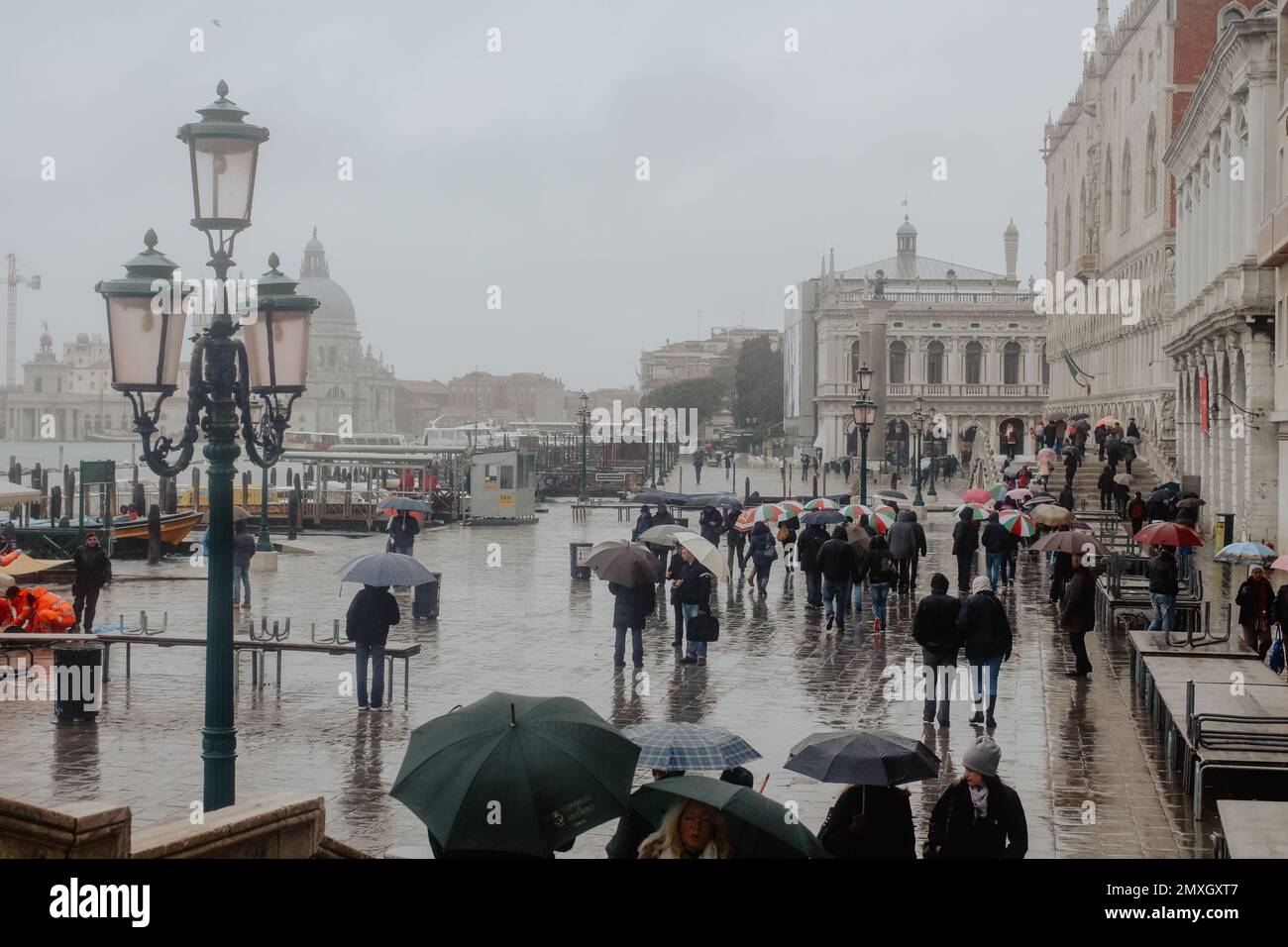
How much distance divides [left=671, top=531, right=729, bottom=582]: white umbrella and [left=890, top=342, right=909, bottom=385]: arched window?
75.9 m

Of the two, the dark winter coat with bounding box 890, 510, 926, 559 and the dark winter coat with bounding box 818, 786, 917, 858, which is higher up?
the dark winter coat with bounding box 890, 510, 926, 559

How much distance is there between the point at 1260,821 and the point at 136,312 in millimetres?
6788

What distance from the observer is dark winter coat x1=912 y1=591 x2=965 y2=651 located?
1354cm

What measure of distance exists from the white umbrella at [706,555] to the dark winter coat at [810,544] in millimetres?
4057

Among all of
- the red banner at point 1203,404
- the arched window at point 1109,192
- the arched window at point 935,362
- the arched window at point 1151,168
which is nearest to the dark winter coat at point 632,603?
the red banner at point 1203,404

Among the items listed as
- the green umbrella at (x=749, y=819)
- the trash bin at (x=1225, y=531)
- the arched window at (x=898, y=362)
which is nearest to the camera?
A: the green umbrella at (x=749, y=819)

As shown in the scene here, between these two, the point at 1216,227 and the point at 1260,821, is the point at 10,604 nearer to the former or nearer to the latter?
the point at 1260,821

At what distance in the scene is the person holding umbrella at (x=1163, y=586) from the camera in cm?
1747

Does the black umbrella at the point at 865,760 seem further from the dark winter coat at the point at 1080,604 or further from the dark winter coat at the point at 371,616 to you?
the dark winter coat at the point at 1080,604

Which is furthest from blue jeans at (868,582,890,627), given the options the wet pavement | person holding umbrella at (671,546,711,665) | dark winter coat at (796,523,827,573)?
dark winter coat at (796,523,827,573)

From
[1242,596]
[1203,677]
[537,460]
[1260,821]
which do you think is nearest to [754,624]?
[1242,596]

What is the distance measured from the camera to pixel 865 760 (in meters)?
8.05

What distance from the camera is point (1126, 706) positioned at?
15.0 m

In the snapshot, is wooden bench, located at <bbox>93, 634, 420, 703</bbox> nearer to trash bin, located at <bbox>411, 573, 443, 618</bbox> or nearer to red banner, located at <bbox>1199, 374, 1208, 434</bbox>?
trash bin, located at <bbox>411, 573, 443, 618</bbox>
